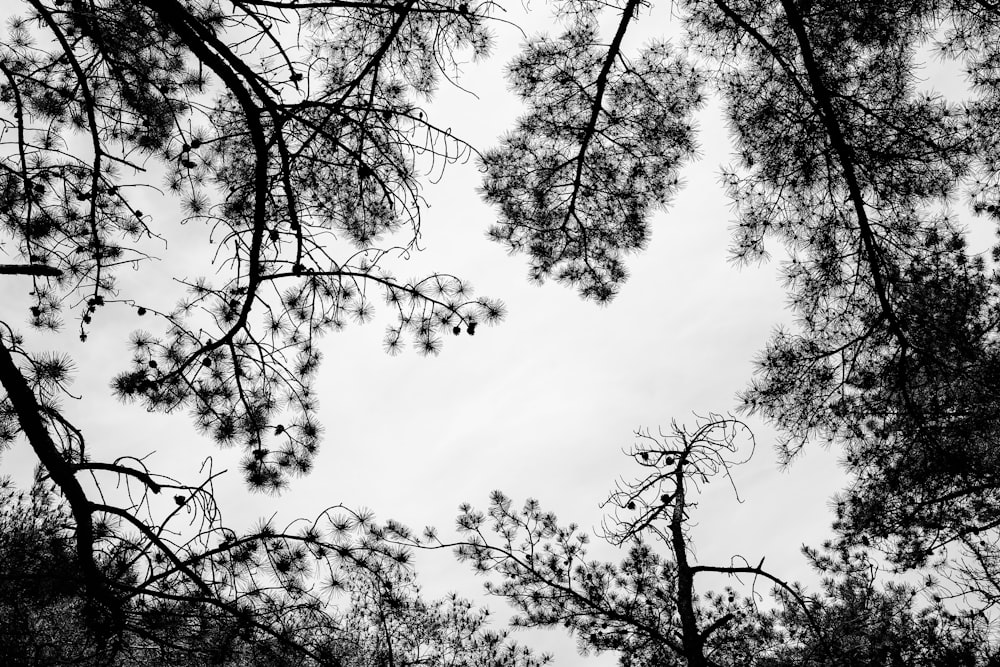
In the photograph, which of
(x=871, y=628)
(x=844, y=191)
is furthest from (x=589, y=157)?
(x=871, y=628)

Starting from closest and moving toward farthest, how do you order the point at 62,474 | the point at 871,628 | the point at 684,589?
the point at 62,474 < the point at 684,589 < the point at 871,628

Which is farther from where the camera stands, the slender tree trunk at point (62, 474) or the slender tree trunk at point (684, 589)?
the slender tree trunk at point (684, 589)

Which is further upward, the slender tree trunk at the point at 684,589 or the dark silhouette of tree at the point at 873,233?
the dark silhouette of tree at the point at 873,233

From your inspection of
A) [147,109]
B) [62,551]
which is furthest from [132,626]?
[147,109]


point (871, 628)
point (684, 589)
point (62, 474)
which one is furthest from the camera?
point (871, 628)

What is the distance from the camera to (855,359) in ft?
15.4

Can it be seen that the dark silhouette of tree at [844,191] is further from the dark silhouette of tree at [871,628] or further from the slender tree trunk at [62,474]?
the slender tree trunk at [62,474]

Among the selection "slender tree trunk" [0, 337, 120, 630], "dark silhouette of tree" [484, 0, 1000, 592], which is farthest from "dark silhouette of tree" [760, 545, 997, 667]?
"slender tree trunk" [0, 337, 120, 630]

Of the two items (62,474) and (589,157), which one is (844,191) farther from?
(62,474)

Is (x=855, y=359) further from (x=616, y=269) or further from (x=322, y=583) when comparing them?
(x=322, y=583)

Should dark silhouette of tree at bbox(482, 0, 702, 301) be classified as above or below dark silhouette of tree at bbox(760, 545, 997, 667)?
above

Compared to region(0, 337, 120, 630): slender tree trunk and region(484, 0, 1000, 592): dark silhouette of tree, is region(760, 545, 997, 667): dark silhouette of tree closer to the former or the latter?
region(484, 0, 1000, 592): dark silhouette of tree

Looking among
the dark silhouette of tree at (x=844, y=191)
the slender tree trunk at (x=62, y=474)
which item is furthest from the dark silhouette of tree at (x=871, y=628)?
the slender tree trunk at (x=62, y=474)

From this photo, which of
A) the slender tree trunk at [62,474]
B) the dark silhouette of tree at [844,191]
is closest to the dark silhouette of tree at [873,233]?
the dark silhouette of tree at [844,191]
